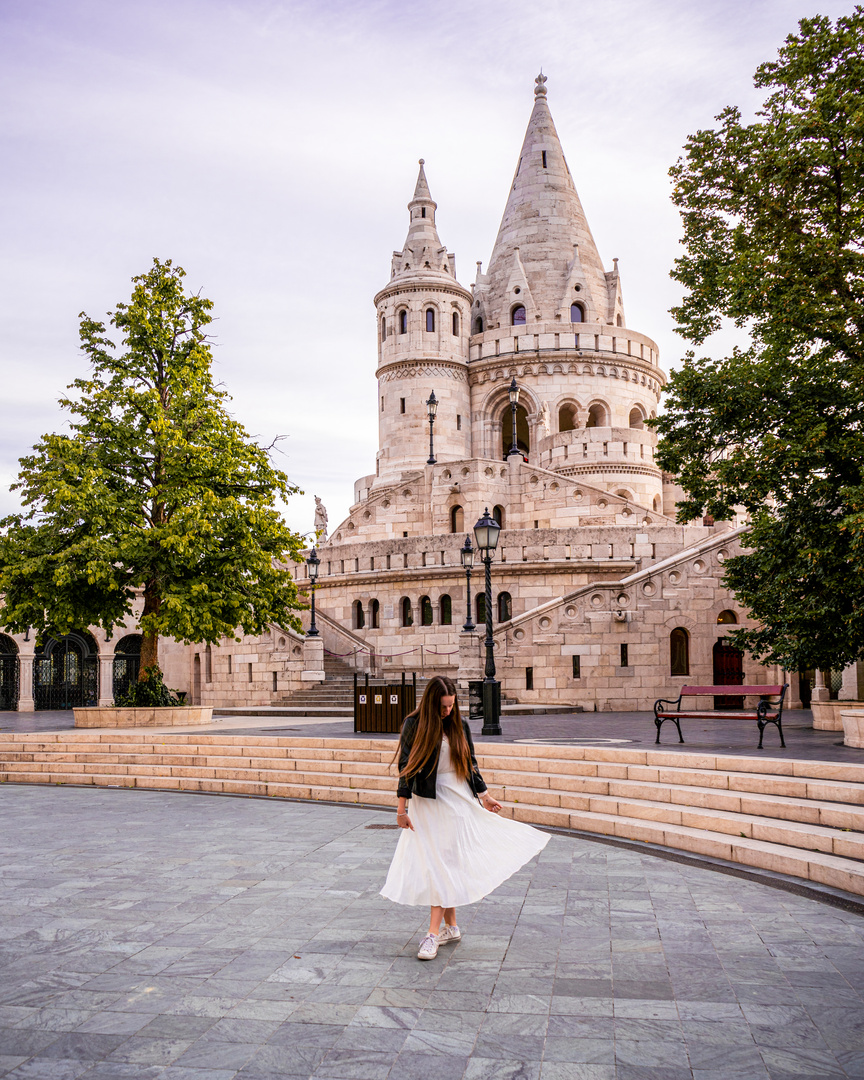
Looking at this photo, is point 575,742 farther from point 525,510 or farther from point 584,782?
point 525,510

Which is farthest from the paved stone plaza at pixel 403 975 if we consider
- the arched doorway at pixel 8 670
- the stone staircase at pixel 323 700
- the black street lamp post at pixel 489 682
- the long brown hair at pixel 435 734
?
the arched doorway at pixel 8 670

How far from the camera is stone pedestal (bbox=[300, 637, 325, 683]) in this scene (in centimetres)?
2719

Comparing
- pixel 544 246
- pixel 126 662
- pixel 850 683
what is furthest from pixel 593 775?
pixel 544 246

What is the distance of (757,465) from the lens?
50.3ft

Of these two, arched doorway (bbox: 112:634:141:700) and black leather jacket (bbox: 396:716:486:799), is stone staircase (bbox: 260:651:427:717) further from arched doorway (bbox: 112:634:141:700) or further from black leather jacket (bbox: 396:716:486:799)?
black leather jacket (bbox: 396:716:486:799)

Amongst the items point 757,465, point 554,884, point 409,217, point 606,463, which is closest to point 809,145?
point 757,465

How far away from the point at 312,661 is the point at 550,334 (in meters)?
26.4

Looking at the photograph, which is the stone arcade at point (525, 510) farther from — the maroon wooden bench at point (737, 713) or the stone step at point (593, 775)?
the stone step at point (593, 775)

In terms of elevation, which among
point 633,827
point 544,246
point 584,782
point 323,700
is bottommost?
point 633,827

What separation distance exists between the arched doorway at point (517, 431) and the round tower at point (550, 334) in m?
0.08

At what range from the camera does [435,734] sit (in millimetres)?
6145

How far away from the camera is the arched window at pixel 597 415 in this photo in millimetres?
48125

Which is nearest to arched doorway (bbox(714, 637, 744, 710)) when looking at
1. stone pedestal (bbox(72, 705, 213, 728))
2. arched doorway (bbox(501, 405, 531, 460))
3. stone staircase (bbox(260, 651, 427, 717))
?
stone staircase (bbox(260, 651, 427, 717))

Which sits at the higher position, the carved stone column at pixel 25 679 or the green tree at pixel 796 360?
the green tree at pixel 796 360
